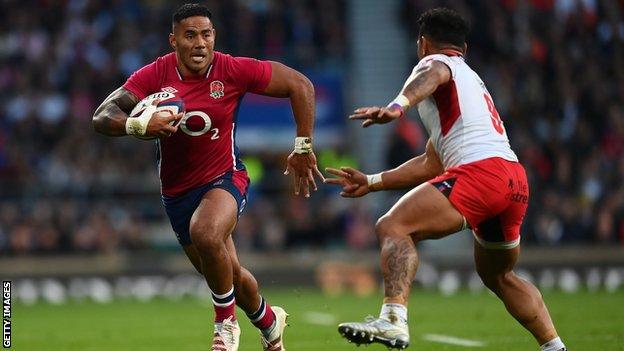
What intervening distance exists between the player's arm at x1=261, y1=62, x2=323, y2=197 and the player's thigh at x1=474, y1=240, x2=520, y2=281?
60.2 inches

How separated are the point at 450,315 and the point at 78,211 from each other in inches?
385

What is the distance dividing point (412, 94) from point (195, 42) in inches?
88.1

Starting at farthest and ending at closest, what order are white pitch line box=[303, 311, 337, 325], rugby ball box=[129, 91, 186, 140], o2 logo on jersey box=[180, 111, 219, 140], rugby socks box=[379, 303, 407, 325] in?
white pitch line box=[303, 311, 337, 325]
o2 logo on jersey box=[180, 111, 219, 140]
rugby ball box=[129, 91, 186, 140]
rugby socks box=[379, 303, 407, 325]

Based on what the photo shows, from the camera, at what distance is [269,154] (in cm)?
2577

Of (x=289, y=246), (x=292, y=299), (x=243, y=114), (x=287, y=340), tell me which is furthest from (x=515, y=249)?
(x=243, y=114)

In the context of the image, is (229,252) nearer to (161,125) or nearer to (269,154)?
(161,125)

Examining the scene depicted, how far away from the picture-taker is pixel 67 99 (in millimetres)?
25297

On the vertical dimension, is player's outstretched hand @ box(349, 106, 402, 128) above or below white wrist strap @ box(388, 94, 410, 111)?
below

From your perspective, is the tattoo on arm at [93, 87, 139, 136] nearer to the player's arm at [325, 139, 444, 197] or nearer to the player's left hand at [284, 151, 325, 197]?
the player's left hand at [284, 151, 325, 197]

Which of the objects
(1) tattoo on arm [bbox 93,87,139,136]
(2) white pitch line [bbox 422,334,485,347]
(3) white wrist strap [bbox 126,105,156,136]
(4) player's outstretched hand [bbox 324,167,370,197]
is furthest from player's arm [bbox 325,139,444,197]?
(2) white pitch line [bbox 422,334,485,347]

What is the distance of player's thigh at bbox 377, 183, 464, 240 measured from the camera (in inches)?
315

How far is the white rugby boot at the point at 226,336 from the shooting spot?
9078 mm

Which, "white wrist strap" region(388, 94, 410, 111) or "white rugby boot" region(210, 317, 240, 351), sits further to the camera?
"white rugby boot" region(210, 317, 240, 351)

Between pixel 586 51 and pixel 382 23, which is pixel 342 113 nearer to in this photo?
pixel 382 23
